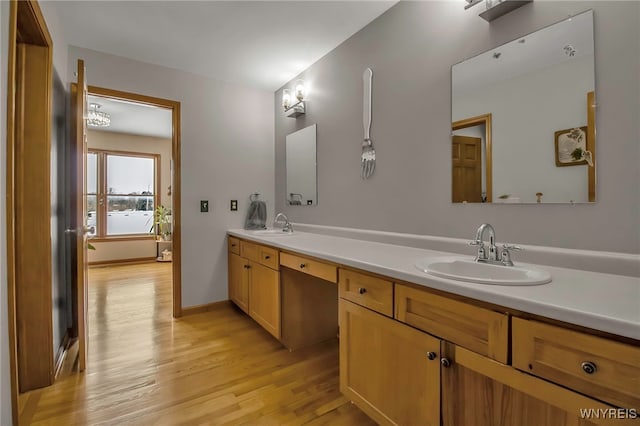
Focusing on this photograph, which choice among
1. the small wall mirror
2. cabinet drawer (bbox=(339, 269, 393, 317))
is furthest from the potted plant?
cabinet drawer (bbox=(339, 269, 393, 317))

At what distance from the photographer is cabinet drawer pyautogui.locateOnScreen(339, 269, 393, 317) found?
1299 millimetres

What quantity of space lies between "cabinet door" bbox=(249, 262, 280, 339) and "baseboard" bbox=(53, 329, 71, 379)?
128 cm

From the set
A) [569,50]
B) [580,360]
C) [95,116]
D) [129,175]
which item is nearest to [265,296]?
[580,360]

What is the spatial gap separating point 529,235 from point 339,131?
1549mm

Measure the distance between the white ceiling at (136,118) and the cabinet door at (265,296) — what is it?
2.49 metres

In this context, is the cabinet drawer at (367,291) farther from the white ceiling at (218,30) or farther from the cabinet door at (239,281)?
the white ceiling at (218,30)

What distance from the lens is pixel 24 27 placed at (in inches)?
59.8

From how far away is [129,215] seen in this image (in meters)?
5.80

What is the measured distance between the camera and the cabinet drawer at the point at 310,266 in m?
1.65

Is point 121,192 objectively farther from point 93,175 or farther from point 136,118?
point 136,118

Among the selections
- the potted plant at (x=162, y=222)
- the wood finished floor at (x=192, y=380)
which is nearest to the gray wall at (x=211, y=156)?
the wood finished floor at (x=192, y=380)

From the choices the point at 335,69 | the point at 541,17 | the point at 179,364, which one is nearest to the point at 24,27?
the point at 335,69

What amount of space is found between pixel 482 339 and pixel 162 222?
5937 millimetres

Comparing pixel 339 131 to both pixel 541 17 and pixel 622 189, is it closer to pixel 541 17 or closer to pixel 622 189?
pixel 541 17
